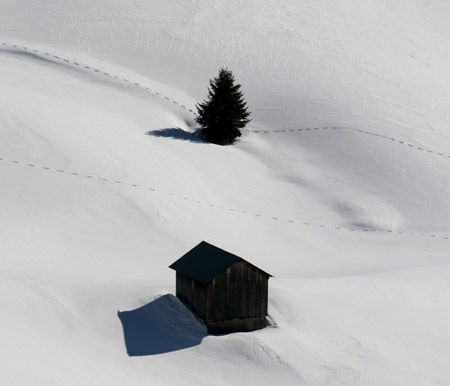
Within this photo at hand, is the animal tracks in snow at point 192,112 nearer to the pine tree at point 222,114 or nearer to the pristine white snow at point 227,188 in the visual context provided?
the pristine white snow at point 227,188

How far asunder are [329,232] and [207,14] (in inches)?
1059

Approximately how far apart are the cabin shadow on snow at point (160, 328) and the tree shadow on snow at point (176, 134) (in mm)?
17816

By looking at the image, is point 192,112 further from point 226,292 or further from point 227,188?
point 226,292

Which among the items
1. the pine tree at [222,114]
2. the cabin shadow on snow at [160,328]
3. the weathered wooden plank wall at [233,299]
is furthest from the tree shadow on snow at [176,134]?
the weathered wooden plank wall at [233,299]

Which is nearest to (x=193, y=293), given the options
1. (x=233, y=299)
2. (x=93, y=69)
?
(x=233, y=299)

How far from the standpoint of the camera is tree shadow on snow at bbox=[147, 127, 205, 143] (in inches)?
1559

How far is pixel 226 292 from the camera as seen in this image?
21734mm

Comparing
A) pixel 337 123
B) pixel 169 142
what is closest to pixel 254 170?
pixel 169 142

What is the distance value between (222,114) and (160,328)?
21.1 metres

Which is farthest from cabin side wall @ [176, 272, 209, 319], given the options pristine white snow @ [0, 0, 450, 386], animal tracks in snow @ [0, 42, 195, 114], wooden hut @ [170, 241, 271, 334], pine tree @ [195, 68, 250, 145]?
animal tracks in snow @ [0, 42, 195, 114]

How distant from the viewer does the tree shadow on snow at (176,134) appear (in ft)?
130

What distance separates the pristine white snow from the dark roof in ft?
4.24

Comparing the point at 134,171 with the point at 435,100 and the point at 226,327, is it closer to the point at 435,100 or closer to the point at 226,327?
the point at 226,327

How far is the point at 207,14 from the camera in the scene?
54938 millimetres
